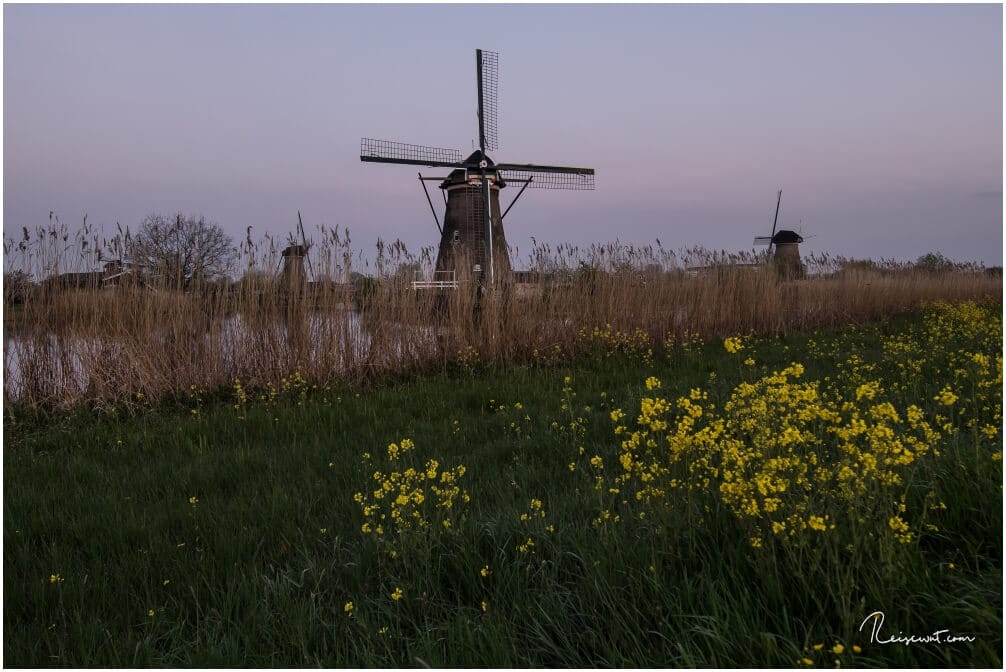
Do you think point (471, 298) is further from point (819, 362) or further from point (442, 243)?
point (442, 243)

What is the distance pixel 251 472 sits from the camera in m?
3.58

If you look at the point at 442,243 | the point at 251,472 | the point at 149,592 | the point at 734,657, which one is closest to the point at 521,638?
the point at 734,657

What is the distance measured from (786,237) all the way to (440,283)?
26203 millimetres

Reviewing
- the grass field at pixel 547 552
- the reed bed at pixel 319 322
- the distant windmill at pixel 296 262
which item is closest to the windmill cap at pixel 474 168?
the reed bed at pixel 319 322

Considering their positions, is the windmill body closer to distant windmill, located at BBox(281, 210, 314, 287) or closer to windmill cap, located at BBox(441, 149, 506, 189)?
windmill cap, located at BBox(441, 149, 506, 189)

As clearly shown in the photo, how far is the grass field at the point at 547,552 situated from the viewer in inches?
63.7

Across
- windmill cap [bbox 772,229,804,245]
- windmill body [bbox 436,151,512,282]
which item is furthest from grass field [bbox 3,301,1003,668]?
windmill cap [bbox 772,229,804,245]

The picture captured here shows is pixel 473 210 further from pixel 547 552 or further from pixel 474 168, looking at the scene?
pixel 547 552

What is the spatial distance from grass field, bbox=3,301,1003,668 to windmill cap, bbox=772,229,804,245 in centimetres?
2755

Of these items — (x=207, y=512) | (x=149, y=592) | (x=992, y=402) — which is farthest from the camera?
(x=992, y=402)

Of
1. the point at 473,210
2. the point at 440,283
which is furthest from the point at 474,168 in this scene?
the point at 440,283

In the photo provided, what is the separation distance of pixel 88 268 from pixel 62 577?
14.5ft

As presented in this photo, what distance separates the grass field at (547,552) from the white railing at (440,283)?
11.7 feet

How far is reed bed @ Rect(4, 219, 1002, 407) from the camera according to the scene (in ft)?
18.0
